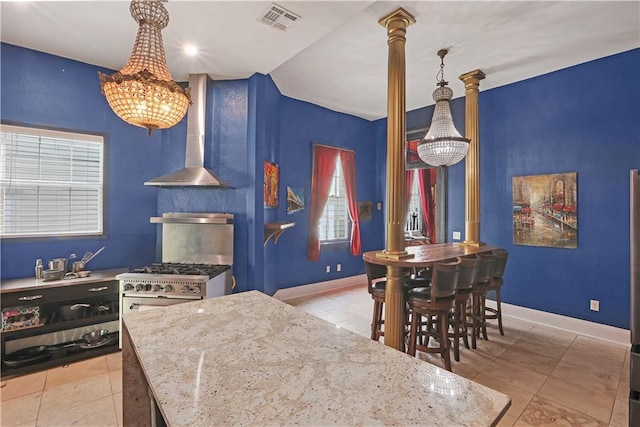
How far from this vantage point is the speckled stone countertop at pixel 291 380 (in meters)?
0.77

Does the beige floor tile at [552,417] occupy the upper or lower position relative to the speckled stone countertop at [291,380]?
lower

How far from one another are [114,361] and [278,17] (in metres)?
3.50

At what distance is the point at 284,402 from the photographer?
0.83m

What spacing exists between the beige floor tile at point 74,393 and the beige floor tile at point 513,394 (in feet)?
10.1

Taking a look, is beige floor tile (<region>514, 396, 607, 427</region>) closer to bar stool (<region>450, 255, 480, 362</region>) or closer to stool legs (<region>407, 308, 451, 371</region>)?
stool legs (<region>407, 308, 451, 371</region>)

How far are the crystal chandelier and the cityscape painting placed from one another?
13.9 feet

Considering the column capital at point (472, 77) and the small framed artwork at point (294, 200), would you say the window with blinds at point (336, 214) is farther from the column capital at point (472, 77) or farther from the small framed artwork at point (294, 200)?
the column capital at point (472, 77)

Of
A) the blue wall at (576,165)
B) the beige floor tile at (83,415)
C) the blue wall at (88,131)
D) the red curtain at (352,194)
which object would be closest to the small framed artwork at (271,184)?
the blue wall at (88,131)

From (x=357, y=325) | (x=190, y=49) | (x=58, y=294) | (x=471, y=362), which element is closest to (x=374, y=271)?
(x=357, y=325)

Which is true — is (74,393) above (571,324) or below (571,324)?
below

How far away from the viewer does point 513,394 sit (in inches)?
93.1

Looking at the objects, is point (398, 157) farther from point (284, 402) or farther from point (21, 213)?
point (21, 213)

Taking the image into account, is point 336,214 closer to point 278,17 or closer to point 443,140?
point 443,140

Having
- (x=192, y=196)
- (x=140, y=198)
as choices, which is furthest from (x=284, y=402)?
(x=140, y=198)
